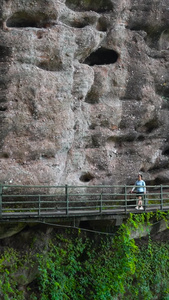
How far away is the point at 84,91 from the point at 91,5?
3.12 metres

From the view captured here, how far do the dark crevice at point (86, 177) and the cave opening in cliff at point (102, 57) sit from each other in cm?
387

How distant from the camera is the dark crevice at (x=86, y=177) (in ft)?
65.1

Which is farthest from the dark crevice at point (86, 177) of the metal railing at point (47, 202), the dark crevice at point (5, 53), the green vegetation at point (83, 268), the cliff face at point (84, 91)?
the dark crevice at point (5, 53)

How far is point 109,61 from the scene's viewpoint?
2134cm

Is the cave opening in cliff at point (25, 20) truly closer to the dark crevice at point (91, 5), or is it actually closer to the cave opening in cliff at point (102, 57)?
the dark crevice at point (91, 5)

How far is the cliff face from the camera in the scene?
17.9m

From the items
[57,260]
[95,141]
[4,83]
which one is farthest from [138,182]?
[4,83]

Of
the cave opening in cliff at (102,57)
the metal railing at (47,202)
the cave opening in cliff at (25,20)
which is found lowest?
the metal railing at (47,202)

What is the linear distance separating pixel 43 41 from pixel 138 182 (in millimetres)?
5297

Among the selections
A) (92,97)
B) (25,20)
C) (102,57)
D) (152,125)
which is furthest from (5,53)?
(152,125)

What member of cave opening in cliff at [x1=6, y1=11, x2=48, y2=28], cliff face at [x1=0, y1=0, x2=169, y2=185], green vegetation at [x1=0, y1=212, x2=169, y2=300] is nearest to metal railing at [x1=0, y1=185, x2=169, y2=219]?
cliff face at [x1=0, y1=0, x2=169, y2=185]

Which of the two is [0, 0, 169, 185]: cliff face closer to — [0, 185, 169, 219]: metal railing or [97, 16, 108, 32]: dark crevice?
[97, 16, 108, 32]: dark crevice

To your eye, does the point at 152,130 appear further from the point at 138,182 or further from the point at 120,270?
the point at 120,270

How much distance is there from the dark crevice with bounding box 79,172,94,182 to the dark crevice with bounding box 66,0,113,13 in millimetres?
5421
